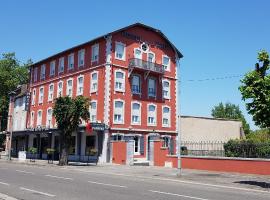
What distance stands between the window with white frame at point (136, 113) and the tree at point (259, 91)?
24147 millimetres

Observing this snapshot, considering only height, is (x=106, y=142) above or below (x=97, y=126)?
below

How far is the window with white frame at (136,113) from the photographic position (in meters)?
42.4

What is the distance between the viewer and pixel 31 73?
5600 cm

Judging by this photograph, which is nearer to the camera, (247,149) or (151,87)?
(247,149)

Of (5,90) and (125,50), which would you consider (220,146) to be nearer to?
(125,50)

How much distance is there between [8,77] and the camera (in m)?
71.0

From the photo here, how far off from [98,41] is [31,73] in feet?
57.0

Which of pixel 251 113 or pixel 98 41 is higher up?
pixel 98 41

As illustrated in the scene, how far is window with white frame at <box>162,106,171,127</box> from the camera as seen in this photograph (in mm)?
45244

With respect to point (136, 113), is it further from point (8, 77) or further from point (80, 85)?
point (8, 77)

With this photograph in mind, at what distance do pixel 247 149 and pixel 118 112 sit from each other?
1788 centimetres

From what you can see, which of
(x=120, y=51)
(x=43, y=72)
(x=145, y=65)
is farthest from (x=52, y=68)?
(x=145, y=65)

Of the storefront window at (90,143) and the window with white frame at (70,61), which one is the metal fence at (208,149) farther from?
the window with white frame at (70,61)

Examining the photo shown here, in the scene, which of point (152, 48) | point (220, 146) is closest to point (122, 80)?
point (152, 48)
